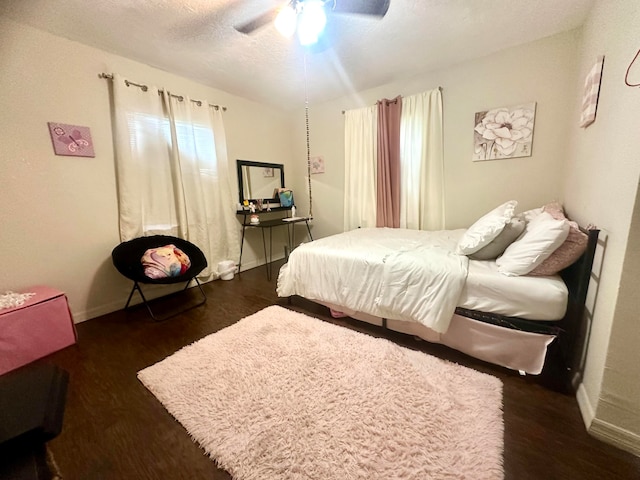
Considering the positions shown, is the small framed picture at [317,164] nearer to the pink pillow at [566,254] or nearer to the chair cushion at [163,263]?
the chair cushion at [163,263]

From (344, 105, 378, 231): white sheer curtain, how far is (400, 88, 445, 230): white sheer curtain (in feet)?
1.35

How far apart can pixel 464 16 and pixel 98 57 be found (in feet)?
10.5

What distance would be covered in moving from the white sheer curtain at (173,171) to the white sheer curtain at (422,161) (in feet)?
7.75

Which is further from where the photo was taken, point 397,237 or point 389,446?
point 397,237

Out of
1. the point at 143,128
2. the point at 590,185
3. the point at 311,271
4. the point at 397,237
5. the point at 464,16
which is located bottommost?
the point at 311,271

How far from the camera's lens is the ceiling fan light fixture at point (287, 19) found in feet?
5.44

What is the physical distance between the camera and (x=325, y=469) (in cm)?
107

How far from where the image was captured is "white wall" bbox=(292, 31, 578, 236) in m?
2.42

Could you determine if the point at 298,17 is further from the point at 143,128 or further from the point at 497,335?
the point at 497,335

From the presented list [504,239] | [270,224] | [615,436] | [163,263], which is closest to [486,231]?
[504,239]

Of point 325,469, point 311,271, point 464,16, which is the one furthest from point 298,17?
point 325,469

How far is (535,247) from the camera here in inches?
59.4

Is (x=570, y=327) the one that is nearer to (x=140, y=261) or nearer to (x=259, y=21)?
(x=259, y=21)

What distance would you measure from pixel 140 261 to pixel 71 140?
1.20m
